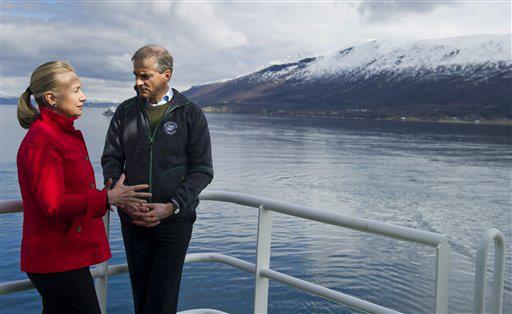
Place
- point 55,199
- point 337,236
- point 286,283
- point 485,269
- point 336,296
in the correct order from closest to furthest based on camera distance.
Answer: point 485,269 → point 55,199 → point 336,296 → point 286,283 → point 337,236

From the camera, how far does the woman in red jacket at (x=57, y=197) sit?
204 cm

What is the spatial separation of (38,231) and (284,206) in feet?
3.61

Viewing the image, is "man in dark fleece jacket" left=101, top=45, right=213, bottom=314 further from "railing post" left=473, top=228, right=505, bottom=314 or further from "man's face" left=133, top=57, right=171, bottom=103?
"railing post" left=473, top=228, right=505, bottom=314

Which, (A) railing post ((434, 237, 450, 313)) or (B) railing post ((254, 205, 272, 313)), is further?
(B) railing post ((254, 205, 272, 313))

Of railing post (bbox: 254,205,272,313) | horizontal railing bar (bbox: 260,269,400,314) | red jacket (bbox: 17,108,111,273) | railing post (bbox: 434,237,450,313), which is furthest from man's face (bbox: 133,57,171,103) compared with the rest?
railing post (bbox: 434,237,450,313)

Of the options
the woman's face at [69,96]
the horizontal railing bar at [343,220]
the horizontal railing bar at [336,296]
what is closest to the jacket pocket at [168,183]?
the horizontal railing bar at [343,220]

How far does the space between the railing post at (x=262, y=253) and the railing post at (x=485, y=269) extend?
44.4 inches

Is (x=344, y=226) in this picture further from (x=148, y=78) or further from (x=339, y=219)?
(x=148, y=78)

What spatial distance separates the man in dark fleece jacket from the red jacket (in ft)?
1.24

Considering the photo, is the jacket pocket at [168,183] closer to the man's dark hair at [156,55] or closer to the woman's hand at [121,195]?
the woman's hand at [121,195]

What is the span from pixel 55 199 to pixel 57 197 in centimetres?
1

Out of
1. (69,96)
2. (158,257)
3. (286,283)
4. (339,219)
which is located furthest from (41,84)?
(286,283)

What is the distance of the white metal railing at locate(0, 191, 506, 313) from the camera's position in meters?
1.93

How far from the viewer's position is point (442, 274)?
205cm
